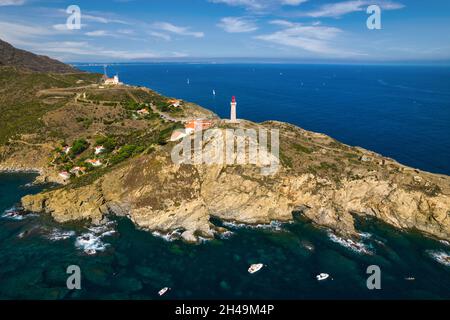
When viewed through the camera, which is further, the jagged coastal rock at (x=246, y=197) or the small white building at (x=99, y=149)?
the small white building at (x=99, y=149)

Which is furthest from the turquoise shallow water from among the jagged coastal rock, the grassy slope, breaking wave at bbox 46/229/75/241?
the grassy slope

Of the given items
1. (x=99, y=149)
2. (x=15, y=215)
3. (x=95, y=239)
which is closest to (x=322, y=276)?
(x=95, y=239)

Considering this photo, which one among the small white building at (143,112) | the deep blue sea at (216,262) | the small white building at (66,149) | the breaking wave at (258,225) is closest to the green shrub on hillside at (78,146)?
the small white building at (66,149)

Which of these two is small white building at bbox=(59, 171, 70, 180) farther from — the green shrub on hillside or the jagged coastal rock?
the jagged coastal rock

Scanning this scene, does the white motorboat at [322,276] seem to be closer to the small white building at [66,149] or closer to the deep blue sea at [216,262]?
the deep blue sea at [216,262]

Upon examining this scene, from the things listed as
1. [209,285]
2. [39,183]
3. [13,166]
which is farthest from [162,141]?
[13,166]

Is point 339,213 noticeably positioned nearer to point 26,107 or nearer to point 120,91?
point 120,91
